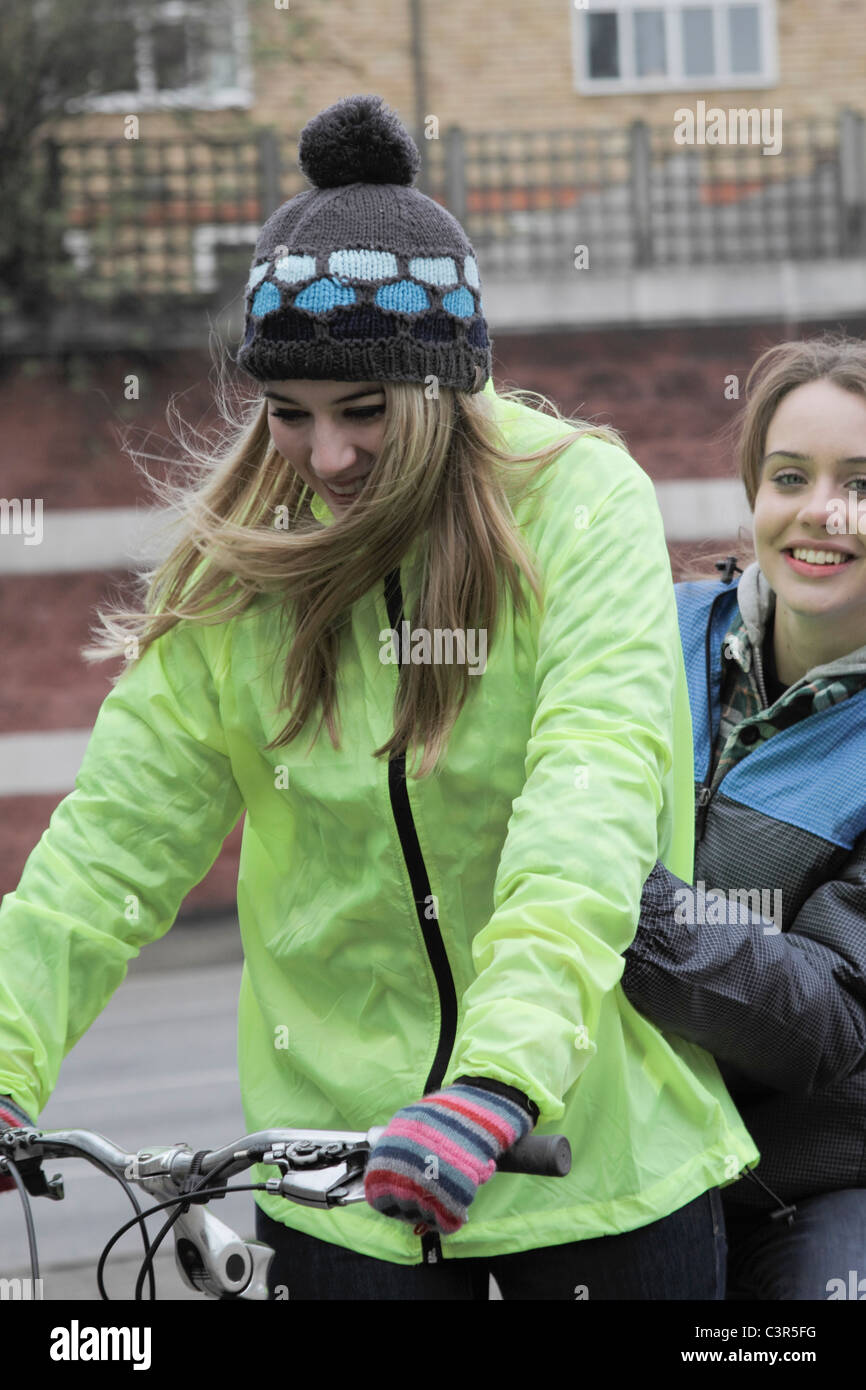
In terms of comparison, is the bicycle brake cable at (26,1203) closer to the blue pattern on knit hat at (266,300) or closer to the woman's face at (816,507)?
the blue pattern on knit hat at (266,300)

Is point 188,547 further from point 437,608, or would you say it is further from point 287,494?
point 437,608

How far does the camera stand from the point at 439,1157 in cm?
145

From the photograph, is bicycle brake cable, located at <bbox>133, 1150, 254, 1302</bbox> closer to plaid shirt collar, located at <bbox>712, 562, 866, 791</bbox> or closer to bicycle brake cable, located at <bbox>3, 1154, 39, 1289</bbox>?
bicycle brake cable, located at <bbox>3, 1154, 39, 1289</bbox>

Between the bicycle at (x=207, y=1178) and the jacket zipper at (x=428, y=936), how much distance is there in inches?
7.8

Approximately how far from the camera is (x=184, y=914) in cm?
1116

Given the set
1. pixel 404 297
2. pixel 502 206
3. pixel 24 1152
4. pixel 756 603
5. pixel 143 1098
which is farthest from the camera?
pixel 502 206

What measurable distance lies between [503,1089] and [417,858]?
382mm

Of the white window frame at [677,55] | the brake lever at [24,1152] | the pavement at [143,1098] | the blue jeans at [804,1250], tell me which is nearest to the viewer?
the brake lever at [24,1152]

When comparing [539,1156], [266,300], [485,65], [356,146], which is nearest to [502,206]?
[485,65]

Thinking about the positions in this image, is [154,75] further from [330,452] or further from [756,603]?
[330,452]

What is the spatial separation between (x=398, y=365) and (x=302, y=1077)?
0.86m

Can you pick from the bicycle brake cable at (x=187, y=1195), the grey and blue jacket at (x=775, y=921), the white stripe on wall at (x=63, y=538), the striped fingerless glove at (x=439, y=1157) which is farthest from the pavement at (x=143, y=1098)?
the white stripe on wall at (x=63, y=538)

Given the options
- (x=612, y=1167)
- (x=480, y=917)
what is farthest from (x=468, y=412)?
(x=612, y=1167)

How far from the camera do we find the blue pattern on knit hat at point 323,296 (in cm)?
188
